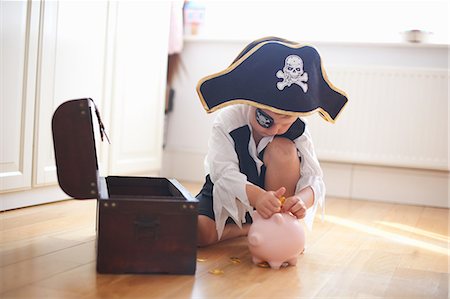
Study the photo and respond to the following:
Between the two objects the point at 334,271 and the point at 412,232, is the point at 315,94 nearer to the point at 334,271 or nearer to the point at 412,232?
the point at 334,271

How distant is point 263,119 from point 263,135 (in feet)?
0.35

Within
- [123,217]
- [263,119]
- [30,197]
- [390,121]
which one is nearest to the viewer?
[123,217]

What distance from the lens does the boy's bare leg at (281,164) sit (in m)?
1.45

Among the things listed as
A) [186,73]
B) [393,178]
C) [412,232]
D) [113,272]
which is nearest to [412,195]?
[393,178]

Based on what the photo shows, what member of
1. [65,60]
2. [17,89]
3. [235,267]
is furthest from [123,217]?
[65,60]

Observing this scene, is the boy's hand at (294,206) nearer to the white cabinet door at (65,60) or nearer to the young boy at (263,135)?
the young boy at (263,135)

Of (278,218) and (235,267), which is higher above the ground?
(278,218)

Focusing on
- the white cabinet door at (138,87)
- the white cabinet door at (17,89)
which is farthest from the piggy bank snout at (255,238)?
the white cabinet door at (138,87)

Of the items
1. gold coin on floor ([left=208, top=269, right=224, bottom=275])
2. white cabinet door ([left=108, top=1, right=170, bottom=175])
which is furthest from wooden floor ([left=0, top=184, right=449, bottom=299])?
white cabinet door ([left=108, top=1, right=170, bottom=175])

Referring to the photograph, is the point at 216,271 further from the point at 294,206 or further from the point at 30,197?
the point at 30,197

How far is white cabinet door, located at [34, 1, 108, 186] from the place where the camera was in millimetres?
1810

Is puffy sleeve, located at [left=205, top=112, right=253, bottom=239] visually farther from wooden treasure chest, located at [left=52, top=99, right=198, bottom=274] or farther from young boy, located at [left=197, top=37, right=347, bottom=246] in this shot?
wooden treasure chest, located at [left=52, top=99, right=198, bottom=274]

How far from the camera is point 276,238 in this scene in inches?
50.1

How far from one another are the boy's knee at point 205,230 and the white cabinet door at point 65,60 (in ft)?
2.13
